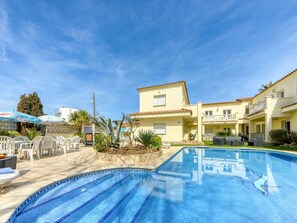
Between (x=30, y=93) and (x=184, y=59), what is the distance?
94.3 ft

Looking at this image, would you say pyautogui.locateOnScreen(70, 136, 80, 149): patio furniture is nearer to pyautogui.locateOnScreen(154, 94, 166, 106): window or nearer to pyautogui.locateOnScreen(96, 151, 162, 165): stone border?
pyautogui.locateOnScreen(96, 151, 162, 165): stone border

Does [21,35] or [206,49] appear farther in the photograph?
[206,49]

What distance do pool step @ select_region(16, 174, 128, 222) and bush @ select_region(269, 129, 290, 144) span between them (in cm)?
1878

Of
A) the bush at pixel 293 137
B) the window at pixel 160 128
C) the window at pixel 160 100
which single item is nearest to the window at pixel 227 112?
the bush at pixel 293 137

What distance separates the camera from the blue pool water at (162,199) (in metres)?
3.83

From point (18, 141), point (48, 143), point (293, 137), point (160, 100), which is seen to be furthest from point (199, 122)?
point (18, 141)

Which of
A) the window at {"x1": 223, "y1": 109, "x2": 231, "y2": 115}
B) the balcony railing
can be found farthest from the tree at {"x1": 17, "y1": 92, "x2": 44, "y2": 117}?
the window at {"x1": 223, "y1": 109, "x2": 231, "y2": 115}

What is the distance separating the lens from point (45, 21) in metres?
11.3

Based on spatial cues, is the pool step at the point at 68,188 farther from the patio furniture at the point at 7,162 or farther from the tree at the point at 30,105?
the tree at the point at 30,105

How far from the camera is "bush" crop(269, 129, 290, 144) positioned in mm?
16375

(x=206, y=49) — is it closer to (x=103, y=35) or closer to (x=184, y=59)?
(x=184, y=59)

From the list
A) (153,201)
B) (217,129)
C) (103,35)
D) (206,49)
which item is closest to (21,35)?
(103,35)

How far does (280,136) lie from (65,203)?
68.9 ft

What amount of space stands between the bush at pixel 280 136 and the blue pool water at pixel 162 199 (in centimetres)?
1180
